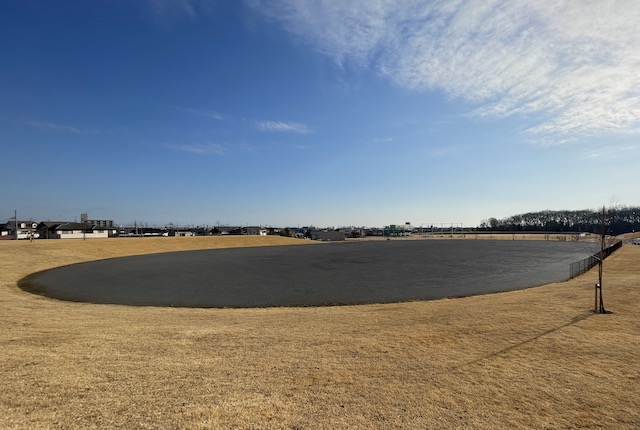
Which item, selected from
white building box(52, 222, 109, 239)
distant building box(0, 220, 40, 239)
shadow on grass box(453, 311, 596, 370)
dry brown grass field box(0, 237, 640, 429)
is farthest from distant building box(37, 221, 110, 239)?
shadow on grass box(453, 311, 596, 370)

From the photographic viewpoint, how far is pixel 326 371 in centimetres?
829

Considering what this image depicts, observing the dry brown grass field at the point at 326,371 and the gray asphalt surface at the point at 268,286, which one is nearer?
the dry brown grass field at the point at 326,371

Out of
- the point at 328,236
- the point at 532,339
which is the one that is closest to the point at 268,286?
the point at 532,339

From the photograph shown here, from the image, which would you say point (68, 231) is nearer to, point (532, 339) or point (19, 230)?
point (19, 230)

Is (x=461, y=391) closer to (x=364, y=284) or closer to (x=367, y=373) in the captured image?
(x=367, y=373)

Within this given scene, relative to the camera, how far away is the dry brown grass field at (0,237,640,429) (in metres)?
6.08

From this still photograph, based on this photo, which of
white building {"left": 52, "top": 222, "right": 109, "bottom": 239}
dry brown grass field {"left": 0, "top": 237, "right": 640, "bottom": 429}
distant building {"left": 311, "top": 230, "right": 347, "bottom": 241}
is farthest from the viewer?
distant building {"left": 311, "top": 230, "right": 347, "bottom": 241}

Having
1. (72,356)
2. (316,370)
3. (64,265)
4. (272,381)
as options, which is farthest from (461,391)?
(64,265)

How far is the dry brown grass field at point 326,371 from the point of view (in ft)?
20.0

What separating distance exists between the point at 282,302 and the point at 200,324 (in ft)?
25.5

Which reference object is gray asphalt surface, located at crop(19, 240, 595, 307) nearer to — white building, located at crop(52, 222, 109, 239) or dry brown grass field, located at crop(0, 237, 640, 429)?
dry brown grass field, located at crop(0, 237, 640, 429)

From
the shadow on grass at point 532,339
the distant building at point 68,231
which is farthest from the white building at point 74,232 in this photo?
the shadow on grass at point 532,339

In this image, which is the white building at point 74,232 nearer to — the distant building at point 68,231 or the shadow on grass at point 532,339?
the distant building at point 68,231

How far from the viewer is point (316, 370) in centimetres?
833
